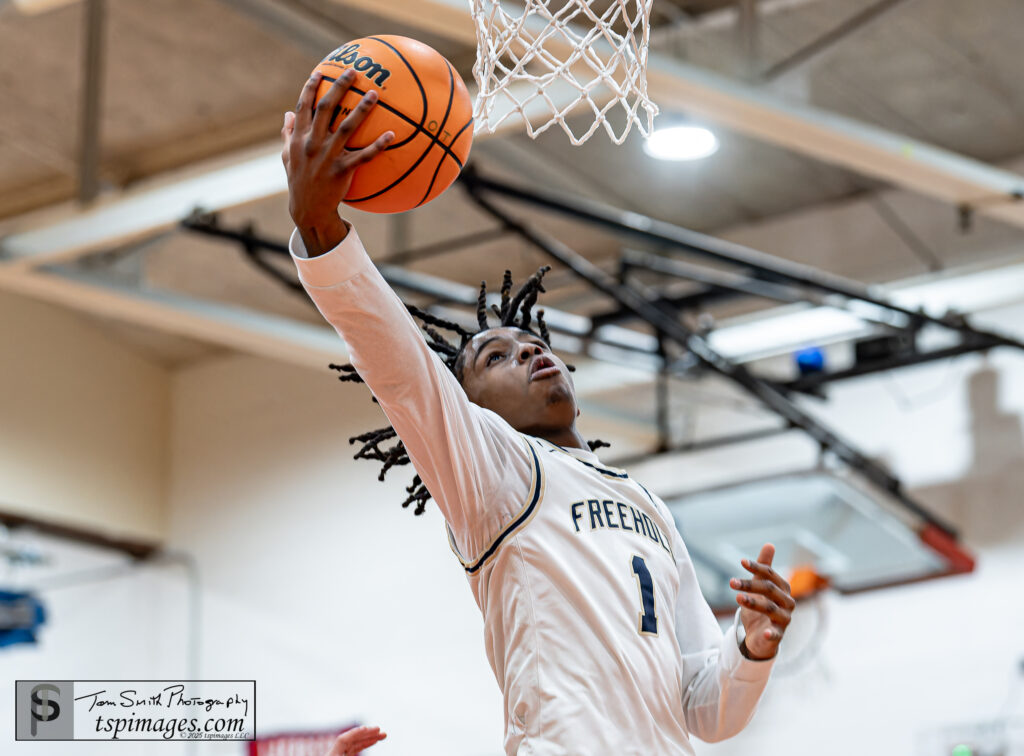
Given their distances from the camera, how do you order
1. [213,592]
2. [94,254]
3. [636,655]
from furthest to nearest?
[213,592], [94,254], [636,655]

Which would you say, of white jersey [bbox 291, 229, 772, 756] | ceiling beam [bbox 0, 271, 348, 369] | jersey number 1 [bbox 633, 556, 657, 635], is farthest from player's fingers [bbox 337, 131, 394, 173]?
ceiling beam [bbox 0, 271, 348, 369]

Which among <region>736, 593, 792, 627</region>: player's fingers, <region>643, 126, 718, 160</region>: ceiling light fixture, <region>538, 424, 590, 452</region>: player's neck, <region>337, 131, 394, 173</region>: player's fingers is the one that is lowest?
<region>736, 593, 792, 627</region>: player's fingers

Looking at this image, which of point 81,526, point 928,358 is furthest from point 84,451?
point 928,358

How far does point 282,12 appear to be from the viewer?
865 centimetres

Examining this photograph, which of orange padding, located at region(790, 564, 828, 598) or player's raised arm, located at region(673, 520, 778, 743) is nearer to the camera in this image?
player's raised arm, located at region(673, 520, 778, 743)

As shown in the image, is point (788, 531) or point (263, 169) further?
point (788, 531)

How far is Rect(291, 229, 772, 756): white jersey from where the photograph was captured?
8.45 ft

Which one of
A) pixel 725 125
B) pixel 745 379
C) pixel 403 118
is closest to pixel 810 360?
pixel 745 379

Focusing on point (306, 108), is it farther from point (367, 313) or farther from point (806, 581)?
point (806, 581)

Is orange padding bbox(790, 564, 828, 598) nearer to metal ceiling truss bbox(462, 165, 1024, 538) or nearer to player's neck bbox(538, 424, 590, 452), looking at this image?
metal ceiling truss bbox(462, 165, 1024, 538)

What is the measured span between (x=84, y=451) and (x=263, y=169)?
524 centimetres

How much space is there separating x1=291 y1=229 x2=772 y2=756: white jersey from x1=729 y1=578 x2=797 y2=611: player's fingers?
157mm

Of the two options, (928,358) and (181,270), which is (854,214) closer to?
(928,358)

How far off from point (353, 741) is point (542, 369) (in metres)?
0.91
